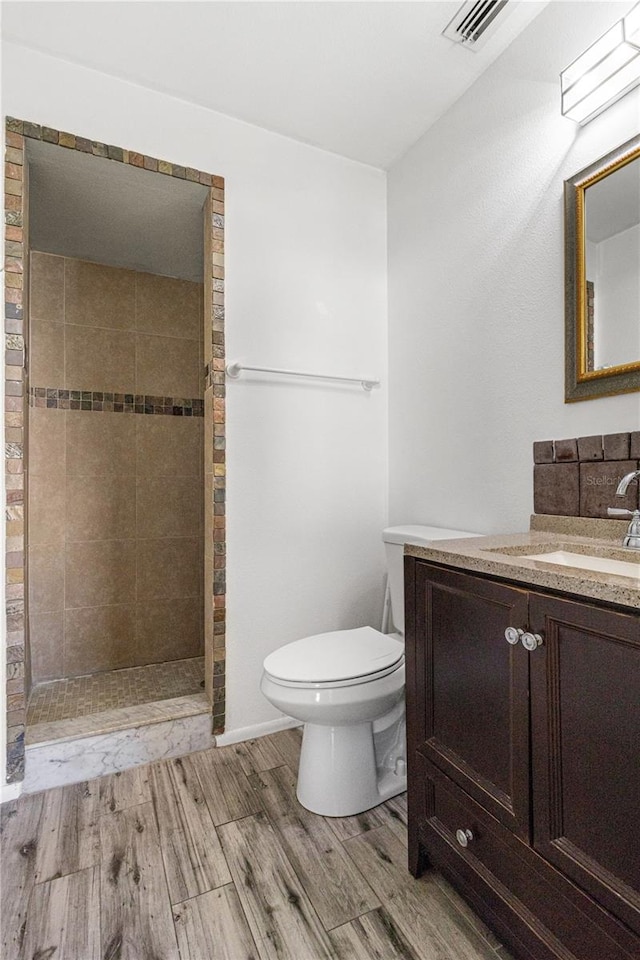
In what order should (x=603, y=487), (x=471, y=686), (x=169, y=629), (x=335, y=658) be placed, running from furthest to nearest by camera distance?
(x=169, y=629), (x=335, y=658), (x=603, y=487), (x=471, y=686)

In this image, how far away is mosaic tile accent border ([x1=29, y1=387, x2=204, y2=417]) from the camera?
2.51m

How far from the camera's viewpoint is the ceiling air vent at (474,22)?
4.97 feet

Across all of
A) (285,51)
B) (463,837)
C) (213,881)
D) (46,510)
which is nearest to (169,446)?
(46,510)

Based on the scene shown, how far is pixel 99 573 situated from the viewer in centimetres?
261

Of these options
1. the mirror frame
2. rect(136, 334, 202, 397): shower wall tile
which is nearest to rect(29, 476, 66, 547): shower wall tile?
rect(136, 334, 202, 397): shower wall tile

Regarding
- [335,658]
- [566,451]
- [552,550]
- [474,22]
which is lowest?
[335,658]

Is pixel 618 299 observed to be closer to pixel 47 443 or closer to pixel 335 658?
pixel 335 658

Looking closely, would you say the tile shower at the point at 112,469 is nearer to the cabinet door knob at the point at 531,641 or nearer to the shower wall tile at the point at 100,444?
the shower wall tile at the point at 100,444

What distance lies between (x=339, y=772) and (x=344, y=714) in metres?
0.23

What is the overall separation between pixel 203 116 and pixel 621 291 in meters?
1.64

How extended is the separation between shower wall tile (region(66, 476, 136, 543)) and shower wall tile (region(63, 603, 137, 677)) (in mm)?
379

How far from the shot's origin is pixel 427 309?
2082mm

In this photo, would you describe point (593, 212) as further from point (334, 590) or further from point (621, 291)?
point (334, 590)

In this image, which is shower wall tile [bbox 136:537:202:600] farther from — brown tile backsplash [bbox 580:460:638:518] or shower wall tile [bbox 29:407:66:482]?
brown tile backsplash [bbox 580:460:638:518]
